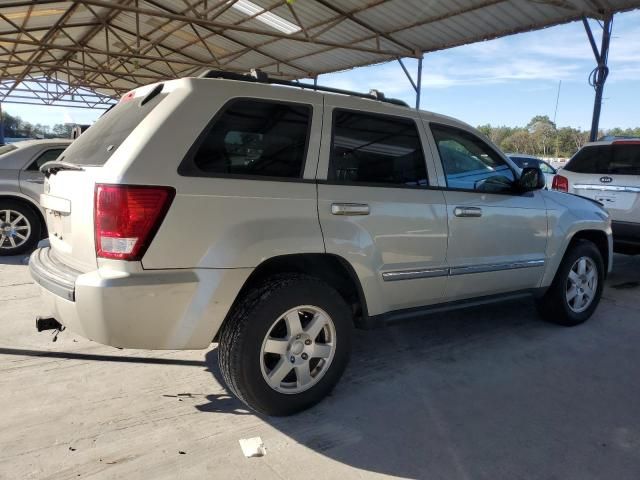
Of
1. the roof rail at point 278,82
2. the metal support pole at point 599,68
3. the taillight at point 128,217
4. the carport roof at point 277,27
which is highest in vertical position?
the carport roof at point 277,27

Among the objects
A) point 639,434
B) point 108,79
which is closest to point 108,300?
point 639,434

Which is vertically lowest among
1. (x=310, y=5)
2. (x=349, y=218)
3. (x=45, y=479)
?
(x=45, y=479)

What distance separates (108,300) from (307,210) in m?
1.11

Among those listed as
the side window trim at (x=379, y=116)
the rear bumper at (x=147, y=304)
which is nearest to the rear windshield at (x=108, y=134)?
the rear bumper at (x=147, y=304)

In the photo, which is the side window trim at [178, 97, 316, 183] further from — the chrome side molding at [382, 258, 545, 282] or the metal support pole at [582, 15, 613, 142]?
the metal support pole at [582, 15, 613, 142]

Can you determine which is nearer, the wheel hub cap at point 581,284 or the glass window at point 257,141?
the glass window at point 257,141

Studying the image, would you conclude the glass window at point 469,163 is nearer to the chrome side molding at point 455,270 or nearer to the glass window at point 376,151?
the glass window at point 376,151

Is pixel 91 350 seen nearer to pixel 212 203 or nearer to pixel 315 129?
pixel 212 203

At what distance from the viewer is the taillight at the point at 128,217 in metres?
2.23

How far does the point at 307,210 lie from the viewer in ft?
8.78

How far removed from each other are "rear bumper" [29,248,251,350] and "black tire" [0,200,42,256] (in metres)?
4.67

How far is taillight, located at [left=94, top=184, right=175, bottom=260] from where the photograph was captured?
2234 millimetres

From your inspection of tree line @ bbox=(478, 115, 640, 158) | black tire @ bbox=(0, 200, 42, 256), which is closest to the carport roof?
black tire @ bbox=(0, 200, 42, 256)

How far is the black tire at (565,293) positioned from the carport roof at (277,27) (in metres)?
6.30
